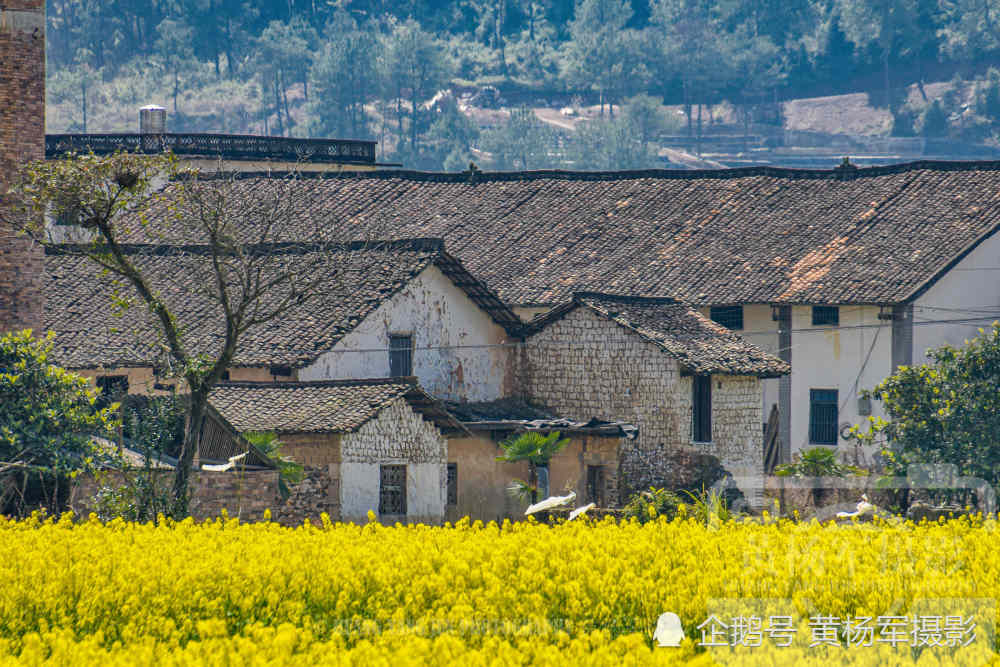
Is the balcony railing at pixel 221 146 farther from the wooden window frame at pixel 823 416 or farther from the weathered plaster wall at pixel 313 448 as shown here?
the weathered plaster wall at pixel 313 448

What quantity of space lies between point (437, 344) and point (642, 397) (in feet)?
14.8

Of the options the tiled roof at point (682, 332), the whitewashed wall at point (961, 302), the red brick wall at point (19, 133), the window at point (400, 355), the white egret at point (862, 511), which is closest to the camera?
the white egret at point (862, 511)

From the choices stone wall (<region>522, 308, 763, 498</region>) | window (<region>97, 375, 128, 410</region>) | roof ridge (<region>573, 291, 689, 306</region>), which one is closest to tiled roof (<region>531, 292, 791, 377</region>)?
roof ridge (<region>573, 291, 689, 306</region>)

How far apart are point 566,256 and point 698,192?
5264mm

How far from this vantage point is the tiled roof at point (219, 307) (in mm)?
40000

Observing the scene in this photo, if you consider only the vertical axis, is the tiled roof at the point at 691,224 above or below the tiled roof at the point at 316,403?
above

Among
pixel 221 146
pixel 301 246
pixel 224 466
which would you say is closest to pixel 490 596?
pixel 224 466

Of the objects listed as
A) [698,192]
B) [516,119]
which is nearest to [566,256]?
[698,192]

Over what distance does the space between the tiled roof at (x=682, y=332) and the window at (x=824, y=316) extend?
542 cm

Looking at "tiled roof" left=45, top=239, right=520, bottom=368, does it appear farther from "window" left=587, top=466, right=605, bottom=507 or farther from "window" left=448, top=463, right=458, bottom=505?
"window" left=587, top=466, right=605, bottom=507

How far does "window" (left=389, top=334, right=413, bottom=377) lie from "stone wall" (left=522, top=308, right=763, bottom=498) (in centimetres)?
304

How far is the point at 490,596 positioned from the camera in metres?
19.2

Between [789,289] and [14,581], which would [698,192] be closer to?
[789,289]

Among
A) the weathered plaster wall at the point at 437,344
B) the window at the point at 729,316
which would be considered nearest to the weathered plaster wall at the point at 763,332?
the window at the point at 729,316
